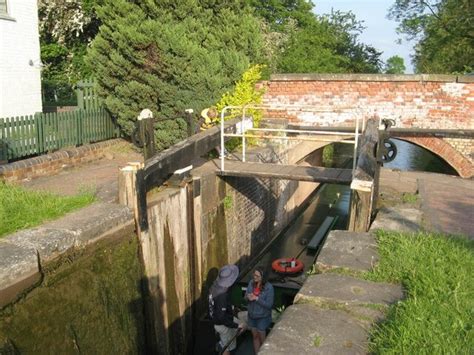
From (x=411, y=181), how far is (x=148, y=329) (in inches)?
218

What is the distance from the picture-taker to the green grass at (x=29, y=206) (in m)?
5.23

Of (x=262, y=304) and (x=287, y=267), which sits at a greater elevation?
(x=262, y=304)

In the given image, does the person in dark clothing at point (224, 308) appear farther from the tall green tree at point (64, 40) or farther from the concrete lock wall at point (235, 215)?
the tall green tree at point (64, 40)

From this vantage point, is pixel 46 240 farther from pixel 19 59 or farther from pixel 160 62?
pixel 19 59

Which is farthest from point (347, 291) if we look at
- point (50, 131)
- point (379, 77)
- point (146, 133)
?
point (379, 77)

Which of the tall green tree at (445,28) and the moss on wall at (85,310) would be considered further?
the tall green tree at (445,28)

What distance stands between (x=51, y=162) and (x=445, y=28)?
22.0 meters

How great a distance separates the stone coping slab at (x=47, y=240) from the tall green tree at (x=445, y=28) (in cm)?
1851

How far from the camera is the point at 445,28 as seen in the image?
945 inches

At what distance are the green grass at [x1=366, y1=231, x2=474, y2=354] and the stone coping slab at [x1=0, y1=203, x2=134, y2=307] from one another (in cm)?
311

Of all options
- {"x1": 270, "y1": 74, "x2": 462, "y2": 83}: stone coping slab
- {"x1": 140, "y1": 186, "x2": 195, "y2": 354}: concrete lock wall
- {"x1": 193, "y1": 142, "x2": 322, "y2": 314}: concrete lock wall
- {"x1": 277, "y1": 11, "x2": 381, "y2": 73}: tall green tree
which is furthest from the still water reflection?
{"x1": 140, "y1": 186, "x2": 195, "y2": 354}: concrete lock wall

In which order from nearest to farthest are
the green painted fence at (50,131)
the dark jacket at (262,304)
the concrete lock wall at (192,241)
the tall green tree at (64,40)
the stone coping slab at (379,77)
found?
the dark jacket at (262,304), the concrete lock wall at (192,241), the green painted fence at (50,131), the stone coping slab at (379,77), the tall green tree at (64,40)

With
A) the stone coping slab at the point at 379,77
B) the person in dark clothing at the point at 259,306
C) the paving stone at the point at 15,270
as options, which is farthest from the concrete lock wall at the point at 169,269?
the stone coping slab at the point at 379,77

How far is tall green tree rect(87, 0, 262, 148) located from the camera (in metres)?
10.6
